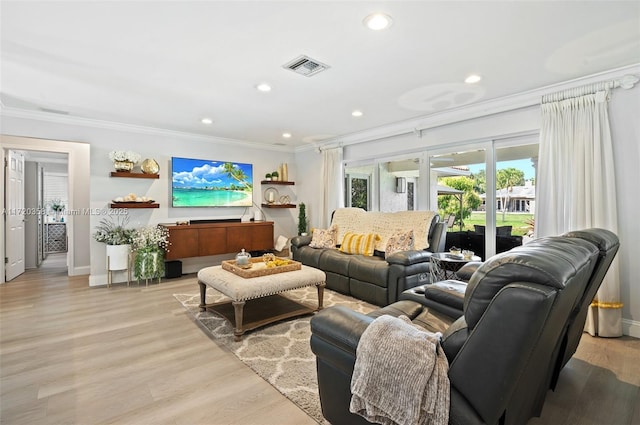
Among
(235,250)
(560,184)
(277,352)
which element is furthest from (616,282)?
(235,250)

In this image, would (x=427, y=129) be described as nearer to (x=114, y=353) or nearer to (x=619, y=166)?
(x=619, y=166)

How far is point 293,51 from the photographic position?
261 centimetres

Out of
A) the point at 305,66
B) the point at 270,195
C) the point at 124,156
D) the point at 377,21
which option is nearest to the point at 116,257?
the point at 124,156

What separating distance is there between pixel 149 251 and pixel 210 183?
5.21ft

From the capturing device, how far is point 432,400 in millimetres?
1155

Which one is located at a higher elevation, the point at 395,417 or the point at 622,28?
the point at 622,28

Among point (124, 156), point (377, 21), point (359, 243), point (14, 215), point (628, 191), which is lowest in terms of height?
point (359, 243)

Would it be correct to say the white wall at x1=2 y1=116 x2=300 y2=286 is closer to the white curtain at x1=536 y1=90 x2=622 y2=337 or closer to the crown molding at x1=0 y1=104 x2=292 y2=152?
the crown molding at x1=0 y1=104 x2=292 y2=152

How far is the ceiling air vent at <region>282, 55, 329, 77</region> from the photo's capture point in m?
2.75

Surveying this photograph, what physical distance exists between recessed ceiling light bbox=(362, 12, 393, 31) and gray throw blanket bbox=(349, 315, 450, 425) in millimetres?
1891

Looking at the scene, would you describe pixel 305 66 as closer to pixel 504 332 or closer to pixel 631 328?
pixel 504 332

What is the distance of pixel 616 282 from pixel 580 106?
1.68 m

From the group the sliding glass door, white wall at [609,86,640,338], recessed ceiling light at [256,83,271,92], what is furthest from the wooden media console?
white wall at [609,86,640,338]

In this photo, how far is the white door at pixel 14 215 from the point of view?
15.8 feet
